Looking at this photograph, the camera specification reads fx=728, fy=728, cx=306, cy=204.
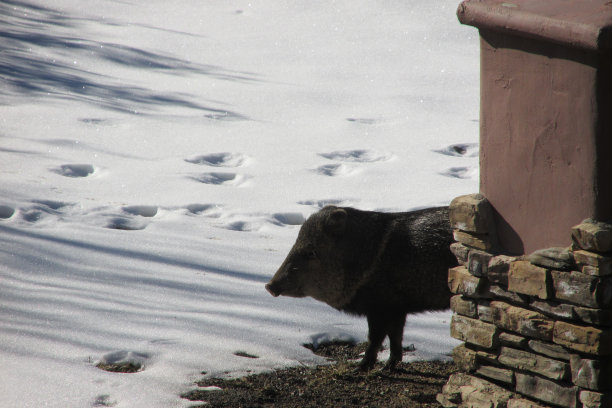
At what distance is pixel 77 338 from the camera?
465 centimetres

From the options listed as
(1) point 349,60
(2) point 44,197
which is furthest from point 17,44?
(2) point 44,197

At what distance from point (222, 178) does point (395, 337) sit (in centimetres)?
466

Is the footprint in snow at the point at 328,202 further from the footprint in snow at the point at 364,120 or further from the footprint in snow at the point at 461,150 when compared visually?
the footprint in snow at the point at 364,120

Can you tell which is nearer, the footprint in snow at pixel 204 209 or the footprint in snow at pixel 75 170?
the footprint in snow at pixel 204 209

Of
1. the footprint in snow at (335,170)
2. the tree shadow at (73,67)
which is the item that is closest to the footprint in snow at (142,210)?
the footprint in snow at (335,170)

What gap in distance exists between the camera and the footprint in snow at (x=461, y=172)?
352 inches

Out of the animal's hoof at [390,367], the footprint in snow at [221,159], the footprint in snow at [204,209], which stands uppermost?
the footprint in snow at [221,159]

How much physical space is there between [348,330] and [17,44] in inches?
482

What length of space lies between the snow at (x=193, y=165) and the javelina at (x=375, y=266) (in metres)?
0.38

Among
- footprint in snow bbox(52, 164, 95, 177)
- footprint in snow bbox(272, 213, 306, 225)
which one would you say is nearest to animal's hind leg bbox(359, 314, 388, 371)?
footprint in snow bbox(272, 213, 306, 225)

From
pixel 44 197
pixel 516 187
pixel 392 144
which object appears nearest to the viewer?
pixel 516 187

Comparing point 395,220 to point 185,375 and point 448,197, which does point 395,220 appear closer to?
point 185,375

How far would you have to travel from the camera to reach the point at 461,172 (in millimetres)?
9133

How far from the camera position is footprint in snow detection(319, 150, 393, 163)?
9.71 metres
